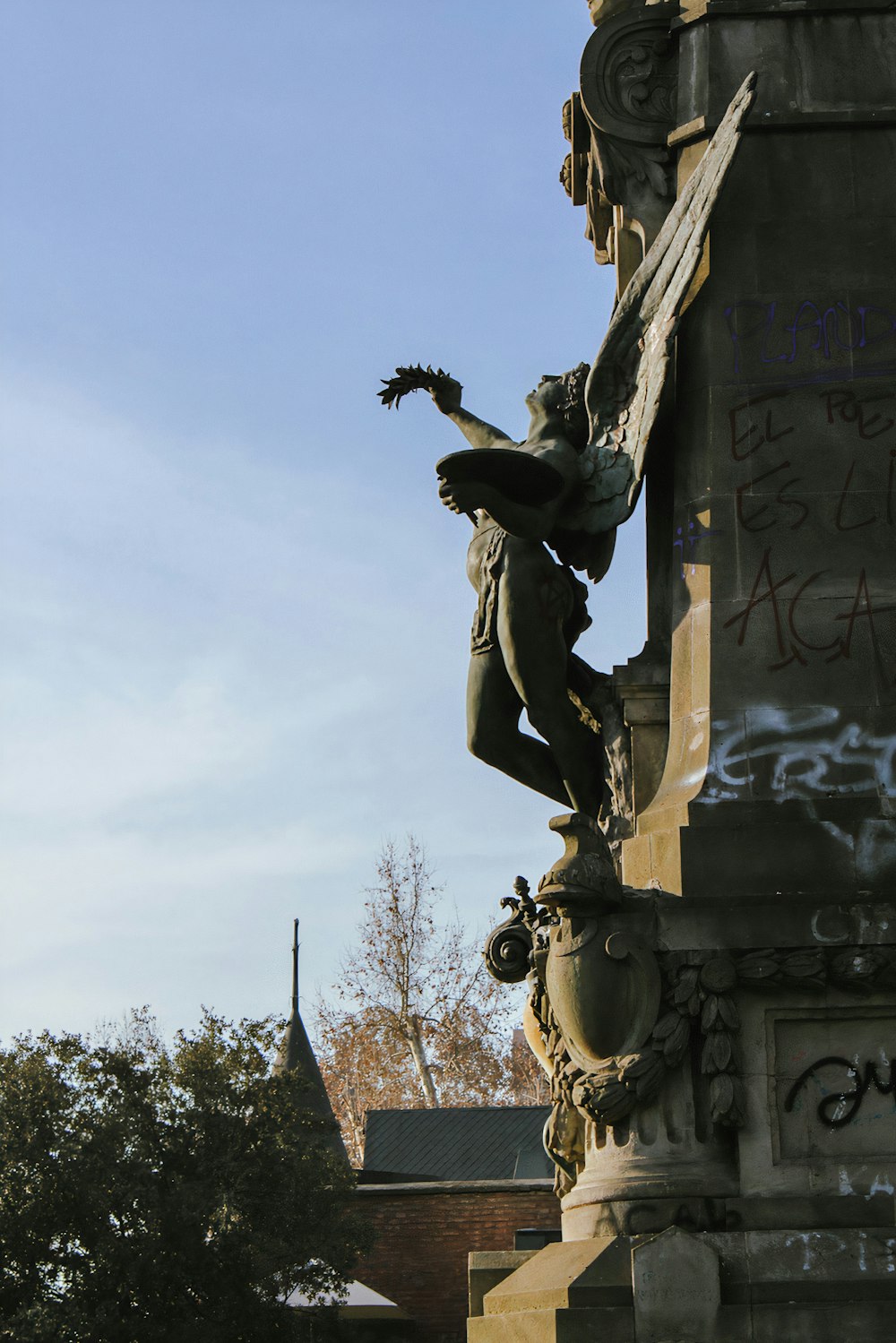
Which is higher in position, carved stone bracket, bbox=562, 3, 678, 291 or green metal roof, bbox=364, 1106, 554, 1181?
carved stone bracket, bbox=562, 3, 678, 291

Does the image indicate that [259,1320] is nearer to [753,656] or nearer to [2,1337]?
[2,1337]

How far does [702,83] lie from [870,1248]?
5.70m

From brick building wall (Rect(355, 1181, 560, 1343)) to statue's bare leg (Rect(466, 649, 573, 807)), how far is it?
33242 mm

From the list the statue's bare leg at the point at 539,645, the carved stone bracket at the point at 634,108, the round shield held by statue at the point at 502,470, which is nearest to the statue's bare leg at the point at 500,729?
the statue's bare leg at the point at 539,645

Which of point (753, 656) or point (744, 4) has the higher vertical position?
point (744, 4)

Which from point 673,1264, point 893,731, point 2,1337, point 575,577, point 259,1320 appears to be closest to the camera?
point 673,1264

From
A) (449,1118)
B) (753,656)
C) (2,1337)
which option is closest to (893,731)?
(753,656)

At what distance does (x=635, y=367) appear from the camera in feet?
29.5

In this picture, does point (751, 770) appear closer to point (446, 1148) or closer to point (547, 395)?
point (547, 395)

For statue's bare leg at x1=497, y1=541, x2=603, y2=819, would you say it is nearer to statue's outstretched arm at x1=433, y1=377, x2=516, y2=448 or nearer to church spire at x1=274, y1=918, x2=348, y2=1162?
statue's outstretched arm at x1=433, y1=377, x2=516, y2=448

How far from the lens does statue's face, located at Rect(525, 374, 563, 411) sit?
949 cm

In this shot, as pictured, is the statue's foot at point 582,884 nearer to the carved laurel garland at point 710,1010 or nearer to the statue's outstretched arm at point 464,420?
the carved laurel garland at point 710,1010

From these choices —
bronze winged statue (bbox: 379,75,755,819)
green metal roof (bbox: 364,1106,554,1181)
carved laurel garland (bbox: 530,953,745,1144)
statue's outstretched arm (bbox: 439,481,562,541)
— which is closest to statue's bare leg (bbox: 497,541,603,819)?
bronze winged statue (bbox: 379,75,755,819)

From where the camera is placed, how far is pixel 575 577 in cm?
920
